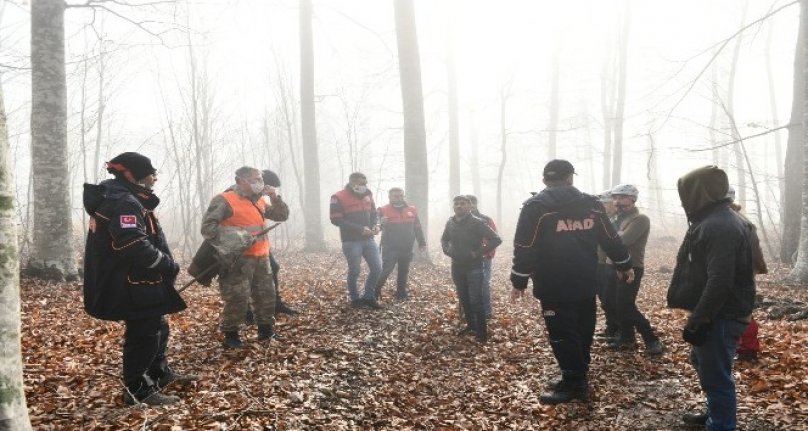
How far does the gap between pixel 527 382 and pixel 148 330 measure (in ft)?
13.1

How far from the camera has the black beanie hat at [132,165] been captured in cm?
415

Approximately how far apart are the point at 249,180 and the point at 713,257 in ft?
16.1

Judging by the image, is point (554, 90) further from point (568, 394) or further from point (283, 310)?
point (568, 394)

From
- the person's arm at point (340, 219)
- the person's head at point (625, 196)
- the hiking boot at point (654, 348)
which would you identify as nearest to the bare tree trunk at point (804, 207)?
the person's head at point (625, 196)

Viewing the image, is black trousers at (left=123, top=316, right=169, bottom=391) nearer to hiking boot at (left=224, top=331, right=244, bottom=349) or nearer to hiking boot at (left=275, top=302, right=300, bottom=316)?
hiking boot at (left=224, top=331, right=244, bottom=349)

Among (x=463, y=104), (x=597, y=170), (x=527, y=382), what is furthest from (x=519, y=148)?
(x=527, y=382)

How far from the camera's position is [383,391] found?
5.12 meters

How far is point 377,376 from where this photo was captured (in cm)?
550

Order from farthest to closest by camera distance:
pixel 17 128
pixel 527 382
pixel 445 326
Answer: pixel 17 128
pixel 445 326
pixel 527 382

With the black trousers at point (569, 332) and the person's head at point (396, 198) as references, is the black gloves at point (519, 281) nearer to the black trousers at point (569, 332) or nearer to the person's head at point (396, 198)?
the black trousers at point (569, 332)

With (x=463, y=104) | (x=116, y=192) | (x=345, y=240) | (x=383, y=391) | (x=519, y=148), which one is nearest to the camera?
(x=116, y=192)

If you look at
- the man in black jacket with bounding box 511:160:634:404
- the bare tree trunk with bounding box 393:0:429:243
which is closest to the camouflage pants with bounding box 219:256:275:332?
the man in black jacket with bounding box 511:160:634:404

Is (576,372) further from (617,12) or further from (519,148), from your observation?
(519,148)

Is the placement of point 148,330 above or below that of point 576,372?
above
